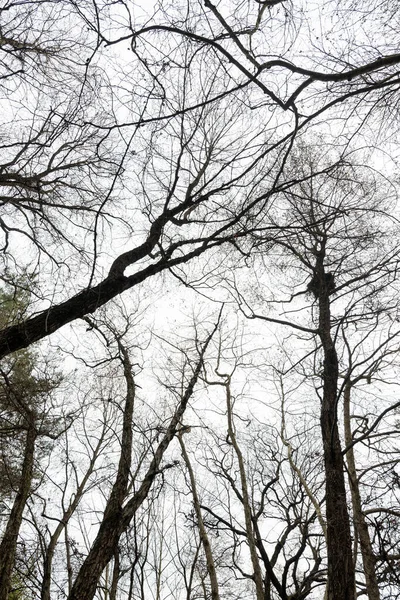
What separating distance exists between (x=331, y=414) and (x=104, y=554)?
304 cm

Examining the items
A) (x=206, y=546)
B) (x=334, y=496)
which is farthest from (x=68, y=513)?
(x=334, y=496)

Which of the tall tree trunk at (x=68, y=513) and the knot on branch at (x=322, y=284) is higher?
the knot on branch at (x=322, y=284)

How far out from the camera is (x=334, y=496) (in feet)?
17.1

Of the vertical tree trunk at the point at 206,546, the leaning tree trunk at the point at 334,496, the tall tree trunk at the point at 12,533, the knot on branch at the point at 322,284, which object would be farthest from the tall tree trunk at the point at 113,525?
the knot on branch at the point at 322,284

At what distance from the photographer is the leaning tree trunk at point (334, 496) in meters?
4.47

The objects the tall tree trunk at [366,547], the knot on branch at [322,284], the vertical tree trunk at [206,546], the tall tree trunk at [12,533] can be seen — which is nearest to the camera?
the tall tree trunk at [366,547]

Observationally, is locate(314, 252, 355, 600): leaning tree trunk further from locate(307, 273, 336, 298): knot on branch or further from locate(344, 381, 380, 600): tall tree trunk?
locate(307, 273, 336, 298): knot on branch

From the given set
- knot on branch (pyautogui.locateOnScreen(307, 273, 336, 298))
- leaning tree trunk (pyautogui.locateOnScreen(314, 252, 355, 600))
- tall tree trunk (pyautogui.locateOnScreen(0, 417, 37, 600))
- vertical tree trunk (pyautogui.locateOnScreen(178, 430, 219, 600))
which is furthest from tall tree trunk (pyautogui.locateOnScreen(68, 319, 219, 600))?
knot on branch (pyautogui.locateOnScreen(307, 273, 336, 298))

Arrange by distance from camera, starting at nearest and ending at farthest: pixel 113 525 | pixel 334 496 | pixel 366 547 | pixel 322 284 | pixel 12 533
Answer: pixel 113 525 → pixel 334 496 → pixel 366 547 → pixel 322 284 → pixel 12 533

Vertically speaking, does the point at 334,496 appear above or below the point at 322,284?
below

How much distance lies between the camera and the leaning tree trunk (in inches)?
176

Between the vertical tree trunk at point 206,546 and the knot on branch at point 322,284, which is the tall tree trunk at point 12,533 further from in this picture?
the knot on branch at point 322,284

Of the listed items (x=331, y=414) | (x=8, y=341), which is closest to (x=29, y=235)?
(x=8, y=341)

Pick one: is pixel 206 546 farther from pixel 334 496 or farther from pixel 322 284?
pixel 322 284
